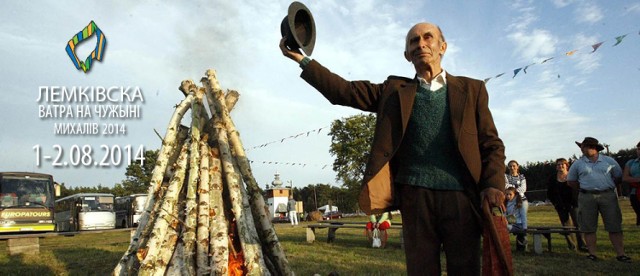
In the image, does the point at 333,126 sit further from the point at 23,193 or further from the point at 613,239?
the point at 613,239

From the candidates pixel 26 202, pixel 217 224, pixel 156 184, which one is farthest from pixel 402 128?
pixel 26 202

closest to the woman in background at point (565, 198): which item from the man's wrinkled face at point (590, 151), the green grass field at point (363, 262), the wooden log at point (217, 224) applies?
the green grass field at point (363, 262)

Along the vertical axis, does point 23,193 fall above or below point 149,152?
below

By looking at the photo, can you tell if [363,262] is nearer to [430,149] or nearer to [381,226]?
[381,226]

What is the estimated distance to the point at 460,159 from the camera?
8.62 feet

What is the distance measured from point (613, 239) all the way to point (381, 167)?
249 inches

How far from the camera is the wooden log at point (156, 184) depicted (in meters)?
4.68

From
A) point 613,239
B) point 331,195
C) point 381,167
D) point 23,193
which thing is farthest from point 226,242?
point 331,195

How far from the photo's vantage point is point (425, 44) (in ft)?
9.18

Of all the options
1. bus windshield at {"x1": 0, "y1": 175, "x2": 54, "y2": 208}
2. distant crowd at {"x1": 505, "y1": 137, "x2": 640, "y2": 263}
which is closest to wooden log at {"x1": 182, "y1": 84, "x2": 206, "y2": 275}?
distant crowd at {"x1": 505, "y1": 137, "x2": 640, "y2": 263}

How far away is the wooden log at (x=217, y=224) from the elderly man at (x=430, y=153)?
82.5 inches

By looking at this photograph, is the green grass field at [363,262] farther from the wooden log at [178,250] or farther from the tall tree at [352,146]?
the tall tree at [352,146]

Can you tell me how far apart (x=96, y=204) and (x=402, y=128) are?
29704mm

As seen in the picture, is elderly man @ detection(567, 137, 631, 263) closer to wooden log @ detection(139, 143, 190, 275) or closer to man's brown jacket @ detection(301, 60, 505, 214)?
man's brown jacket @ detection(301, 60, 505, 214)
